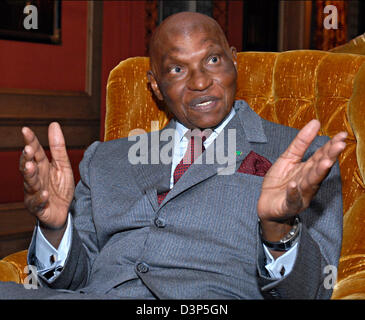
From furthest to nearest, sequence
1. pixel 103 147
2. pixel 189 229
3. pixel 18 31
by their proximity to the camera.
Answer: pixel 18 31 < pixel 103 147 < pixel 189 229

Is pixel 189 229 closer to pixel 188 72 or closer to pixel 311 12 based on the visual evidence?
pixel 188 72

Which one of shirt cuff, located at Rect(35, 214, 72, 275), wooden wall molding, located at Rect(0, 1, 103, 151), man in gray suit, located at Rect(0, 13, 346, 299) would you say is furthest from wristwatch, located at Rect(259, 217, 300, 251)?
wooden wall molding, located at Rect(0, 1, 103, 151)

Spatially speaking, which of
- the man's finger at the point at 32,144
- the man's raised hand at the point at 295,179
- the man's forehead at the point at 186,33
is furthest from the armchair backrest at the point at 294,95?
the man's finger at the point at 32,144

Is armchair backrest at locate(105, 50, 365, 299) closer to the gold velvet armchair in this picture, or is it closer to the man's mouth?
the gold velvet armchair

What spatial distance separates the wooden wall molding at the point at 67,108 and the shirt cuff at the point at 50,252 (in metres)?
2.28

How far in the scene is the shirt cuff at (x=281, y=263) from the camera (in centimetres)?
105

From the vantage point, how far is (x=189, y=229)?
1.29 m

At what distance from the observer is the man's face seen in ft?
4.79

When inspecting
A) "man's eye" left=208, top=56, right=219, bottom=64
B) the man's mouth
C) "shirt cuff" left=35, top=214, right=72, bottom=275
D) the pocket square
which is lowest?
"shirt cuff" left=35, top=214, right=72, bottom=275

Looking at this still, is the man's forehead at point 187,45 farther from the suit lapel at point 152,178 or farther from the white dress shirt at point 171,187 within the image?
the suit lapel at point 152,178

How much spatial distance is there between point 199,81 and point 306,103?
377mm

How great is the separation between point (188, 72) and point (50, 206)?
2.00 ft

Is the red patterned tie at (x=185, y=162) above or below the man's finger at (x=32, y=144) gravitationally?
below

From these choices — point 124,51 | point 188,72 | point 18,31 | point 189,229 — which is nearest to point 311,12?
point 124,51
